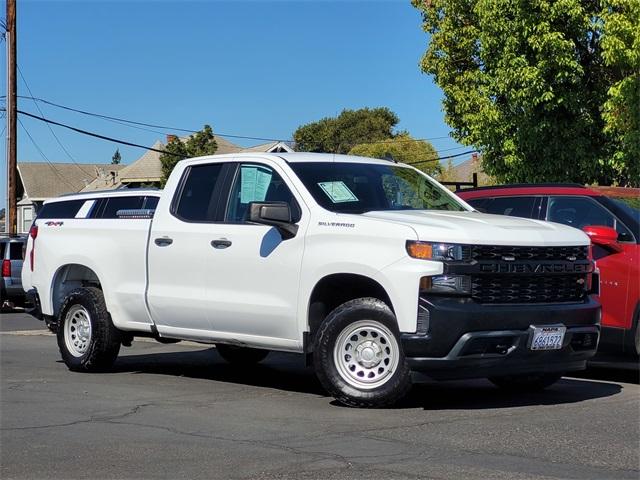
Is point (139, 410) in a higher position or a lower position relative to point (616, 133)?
lower

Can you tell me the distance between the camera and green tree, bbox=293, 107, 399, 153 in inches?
3051

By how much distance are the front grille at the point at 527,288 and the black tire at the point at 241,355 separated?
4.02 m

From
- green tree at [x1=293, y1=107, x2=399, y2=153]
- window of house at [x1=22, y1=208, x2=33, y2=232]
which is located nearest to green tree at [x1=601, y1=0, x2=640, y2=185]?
window of house at [x1=22, y1=208, x2=33, y2=232]

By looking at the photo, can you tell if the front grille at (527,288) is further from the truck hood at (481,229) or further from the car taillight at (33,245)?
the car taillight at (33,245)

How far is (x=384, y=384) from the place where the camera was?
25.2ft

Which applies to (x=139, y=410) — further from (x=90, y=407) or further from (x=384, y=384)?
(x=384, y=384)

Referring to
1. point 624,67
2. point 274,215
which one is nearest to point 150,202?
point 274,215

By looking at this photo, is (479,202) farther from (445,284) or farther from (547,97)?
(547,97)

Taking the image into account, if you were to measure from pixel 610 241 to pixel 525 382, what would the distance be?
155cm

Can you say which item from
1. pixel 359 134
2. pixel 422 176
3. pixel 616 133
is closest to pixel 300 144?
pixel 359 134

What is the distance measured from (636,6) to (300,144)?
5303cm

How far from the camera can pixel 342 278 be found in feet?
26.1

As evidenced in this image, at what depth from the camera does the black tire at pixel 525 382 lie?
28.4 ft

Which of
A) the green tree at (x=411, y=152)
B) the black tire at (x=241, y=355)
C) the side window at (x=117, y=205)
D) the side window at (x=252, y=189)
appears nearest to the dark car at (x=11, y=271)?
the side window at (x=117, y=205)
